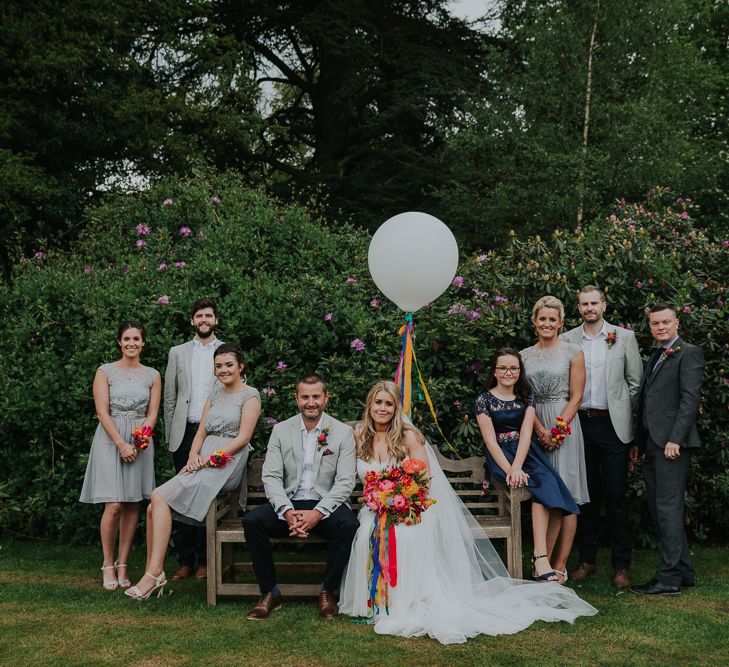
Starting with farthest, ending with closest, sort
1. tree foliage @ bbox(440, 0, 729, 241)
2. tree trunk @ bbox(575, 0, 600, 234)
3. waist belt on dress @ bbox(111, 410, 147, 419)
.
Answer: tree foliage @ bbox(440, 0, 729, 241) → tree trunk @ bbox(575, 0, 600, 234) → waist belt on dress @ bbox(111, 410, 147, 419)

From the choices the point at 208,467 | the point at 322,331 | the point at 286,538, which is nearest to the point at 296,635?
the point at 286,538

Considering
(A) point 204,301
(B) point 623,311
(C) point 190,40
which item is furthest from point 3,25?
(B) point 623,311

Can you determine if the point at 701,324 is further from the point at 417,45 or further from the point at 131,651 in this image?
the point at 417,45

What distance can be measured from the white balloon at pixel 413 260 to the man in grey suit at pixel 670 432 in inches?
57.8

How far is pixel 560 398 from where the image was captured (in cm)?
561

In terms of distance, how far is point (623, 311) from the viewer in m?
6.96

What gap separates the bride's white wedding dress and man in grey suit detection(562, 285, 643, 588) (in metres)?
0.92

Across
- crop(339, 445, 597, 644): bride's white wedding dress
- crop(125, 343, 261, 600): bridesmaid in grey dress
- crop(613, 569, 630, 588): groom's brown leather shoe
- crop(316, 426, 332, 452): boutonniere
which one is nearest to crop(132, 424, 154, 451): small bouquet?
crop(125, 343, 261, 600): bridesmaid in grey dress

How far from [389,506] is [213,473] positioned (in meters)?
1.24

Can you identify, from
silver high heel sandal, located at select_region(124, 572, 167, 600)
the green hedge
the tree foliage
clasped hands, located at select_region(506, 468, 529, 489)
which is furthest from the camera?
the tree foliage

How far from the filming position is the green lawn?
4.11m

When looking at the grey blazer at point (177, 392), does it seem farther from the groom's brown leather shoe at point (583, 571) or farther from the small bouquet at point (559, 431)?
the groom's brown leather shoe at point (583, 571)

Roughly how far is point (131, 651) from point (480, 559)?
220 centimetres

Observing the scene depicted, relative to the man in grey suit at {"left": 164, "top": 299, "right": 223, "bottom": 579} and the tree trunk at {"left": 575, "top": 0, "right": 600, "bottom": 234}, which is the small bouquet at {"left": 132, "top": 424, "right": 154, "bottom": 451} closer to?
the man in grey suit at {"left": 164, "top": 299, "right": 223, "bottom": 579}
